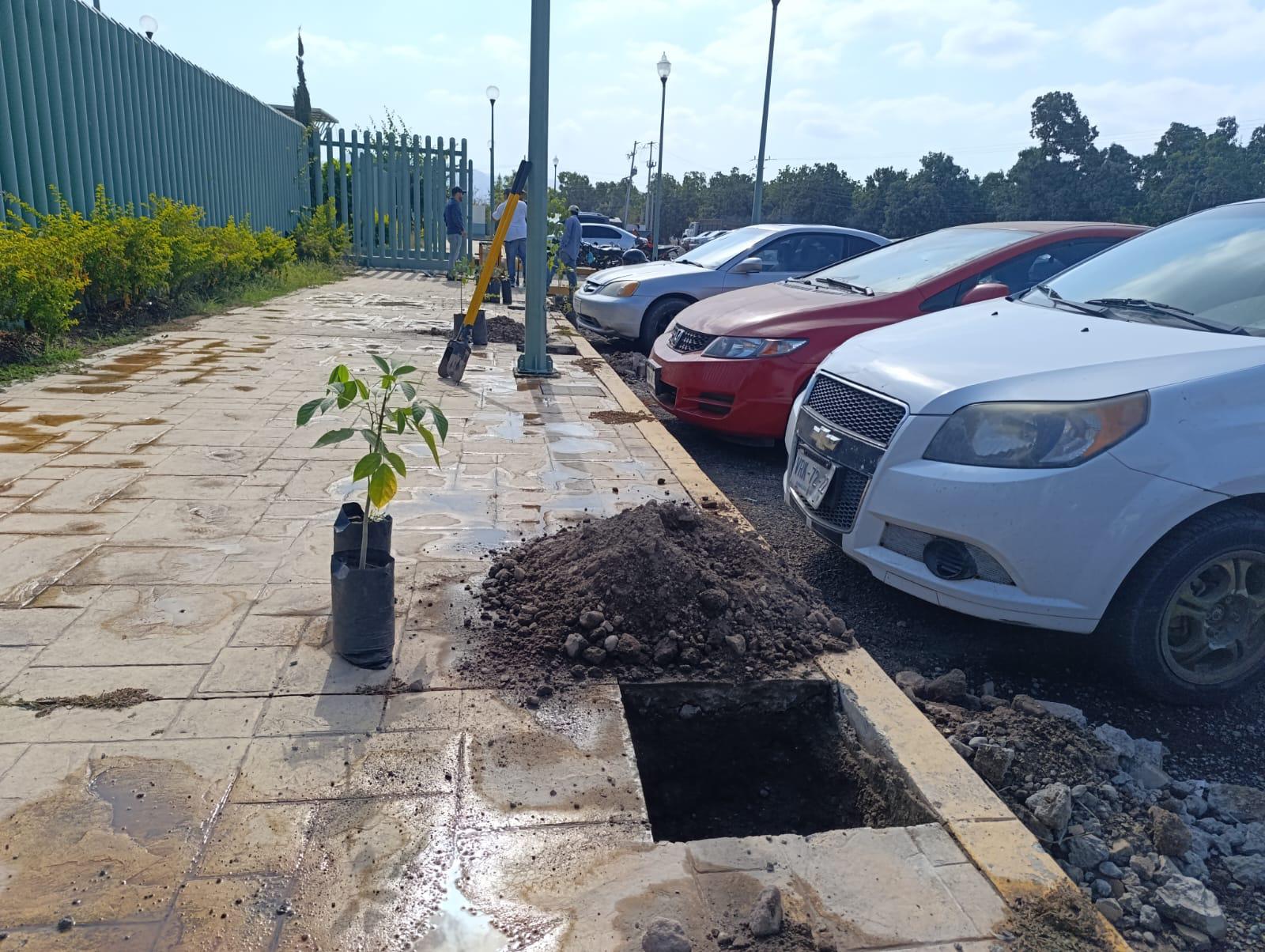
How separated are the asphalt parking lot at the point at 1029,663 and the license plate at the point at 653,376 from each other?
2.37 meters

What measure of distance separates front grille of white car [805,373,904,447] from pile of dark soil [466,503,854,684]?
71cm

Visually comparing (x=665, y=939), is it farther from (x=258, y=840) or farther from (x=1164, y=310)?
(x=1164, y=310)

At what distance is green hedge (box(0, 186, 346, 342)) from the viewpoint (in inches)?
305

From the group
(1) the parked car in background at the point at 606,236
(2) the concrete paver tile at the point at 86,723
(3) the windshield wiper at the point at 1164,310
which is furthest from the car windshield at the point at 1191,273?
(1) the parked car in background at the point at 606,236

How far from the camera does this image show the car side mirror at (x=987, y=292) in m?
5.65

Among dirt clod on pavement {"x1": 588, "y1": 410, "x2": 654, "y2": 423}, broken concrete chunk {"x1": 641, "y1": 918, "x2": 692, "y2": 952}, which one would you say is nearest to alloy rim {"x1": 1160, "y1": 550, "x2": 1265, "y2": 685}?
broken concrete chunk {"x1": 641, "y1": 918, "x2": 692, "y2": 952}

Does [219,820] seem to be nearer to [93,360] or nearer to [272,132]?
[93,360]

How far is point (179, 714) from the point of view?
9.77ft

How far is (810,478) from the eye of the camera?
14.2ft

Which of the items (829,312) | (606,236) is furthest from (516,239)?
(606,236)

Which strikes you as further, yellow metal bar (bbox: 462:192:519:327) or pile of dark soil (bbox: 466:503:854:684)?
yellow metal bar (bbox: 462:192:519:327)

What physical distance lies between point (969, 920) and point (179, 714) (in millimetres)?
2386

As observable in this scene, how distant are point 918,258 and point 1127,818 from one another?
4783 mm

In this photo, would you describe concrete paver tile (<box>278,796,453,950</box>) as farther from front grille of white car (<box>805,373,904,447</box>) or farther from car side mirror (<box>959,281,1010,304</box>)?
car side mirror (<box>959,281,1010,304</box>)
